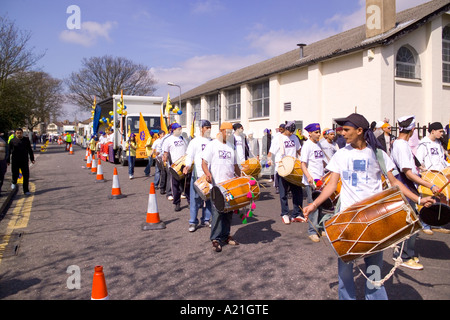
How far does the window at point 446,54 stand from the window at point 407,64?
1.82m

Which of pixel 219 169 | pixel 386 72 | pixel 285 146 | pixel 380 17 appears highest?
pixel 380 17

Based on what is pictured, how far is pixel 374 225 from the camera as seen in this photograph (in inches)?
112

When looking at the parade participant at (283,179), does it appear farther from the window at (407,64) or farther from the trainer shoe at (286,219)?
the window at (407,64)

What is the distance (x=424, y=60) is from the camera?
16.5m

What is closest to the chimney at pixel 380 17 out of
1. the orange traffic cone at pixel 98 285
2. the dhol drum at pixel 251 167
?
the dhol drum at pixel 251 167

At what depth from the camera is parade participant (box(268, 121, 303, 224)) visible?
22.6ft

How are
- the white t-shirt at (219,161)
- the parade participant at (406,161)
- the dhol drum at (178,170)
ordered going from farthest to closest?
the dhol drum at (178,170) → the white t-shirt at (219,161) → the parade participant at (406,161)

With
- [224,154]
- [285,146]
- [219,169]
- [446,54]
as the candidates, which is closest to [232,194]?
[219,169]

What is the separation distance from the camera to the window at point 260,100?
2356 cm

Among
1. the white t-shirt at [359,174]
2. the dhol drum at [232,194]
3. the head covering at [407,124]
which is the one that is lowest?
the dhol drum at [232,194]

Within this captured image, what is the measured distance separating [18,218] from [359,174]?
23.3 feet

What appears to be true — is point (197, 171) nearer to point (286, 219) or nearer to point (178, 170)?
point (178, 170)
